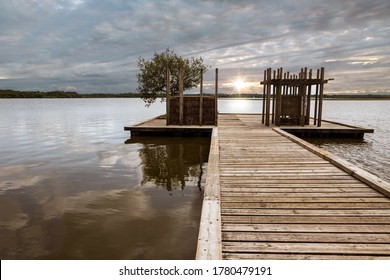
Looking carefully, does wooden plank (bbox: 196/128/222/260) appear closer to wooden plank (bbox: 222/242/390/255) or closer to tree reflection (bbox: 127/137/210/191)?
wooden plank (bbox: 222/242/390/255)

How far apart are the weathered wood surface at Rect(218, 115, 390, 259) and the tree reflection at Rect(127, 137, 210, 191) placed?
7.93 ft

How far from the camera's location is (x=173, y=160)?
1297 centimetres

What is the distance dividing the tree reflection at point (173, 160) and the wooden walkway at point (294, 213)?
2.40 metres

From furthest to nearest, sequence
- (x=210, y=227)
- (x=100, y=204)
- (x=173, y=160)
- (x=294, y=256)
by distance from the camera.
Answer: (x=173, y=160) < (x=100, y=204) < (x=210, y=227) < (x=294, y=256)

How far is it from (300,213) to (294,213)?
0.10 metres

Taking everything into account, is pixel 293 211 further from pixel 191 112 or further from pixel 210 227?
pixel 191 112

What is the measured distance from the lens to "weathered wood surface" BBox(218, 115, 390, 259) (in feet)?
12.1

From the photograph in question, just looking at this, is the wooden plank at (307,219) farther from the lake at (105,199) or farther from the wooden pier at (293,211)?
the lake at (105,199)

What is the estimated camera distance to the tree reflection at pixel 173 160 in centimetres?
984

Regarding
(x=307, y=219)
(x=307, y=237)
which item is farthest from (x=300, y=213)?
(x=307, y=237)

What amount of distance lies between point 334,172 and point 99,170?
27.9 ft

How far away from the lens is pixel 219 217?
4.45 m

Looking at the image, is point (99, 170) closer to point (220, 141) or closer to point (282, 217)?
point (220, 141)

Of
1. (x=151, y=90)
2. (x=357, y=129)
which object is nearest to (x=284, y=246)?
(x=357, y=129)
